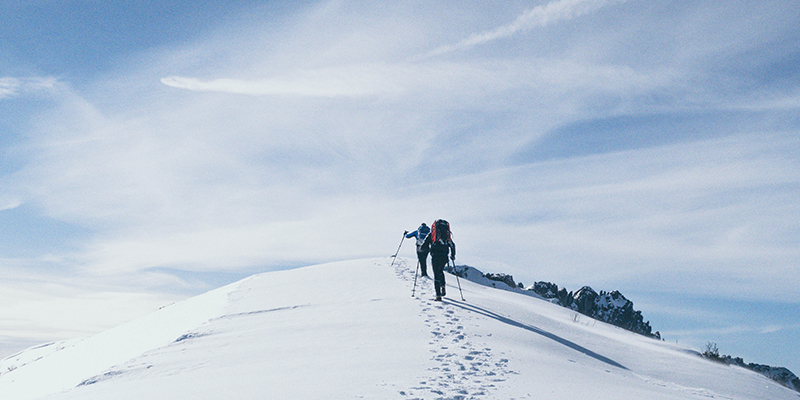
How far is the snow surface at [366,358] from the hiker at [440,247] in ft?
2.54

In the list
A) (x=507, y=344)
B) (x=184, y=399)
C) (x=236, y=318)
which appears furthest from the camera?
(x=236, y=318)

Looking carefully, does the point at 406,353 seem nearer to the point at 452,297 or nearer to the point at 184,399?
the point at 184,399

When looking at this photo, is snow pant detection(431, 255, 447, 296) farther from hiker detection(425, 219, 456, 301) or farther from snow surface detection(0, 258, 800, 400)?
snow surface detection(0, 258, 800, 400)

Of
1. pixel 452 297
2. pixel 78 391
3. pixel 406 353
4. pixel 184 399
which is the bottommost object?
pixel 78 391

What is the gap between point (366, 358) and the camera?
802 cm

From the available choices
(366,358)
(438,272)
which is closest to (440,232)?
(438,272)

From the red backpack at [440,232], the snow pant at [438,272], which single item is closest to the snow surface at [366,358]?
the snow pant at [438,272]

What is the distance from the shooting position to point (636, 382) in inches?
343

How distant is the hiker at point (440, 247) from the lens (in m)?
13.7

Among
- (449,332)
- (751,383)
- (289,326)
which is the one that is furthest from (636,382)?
(289,326)

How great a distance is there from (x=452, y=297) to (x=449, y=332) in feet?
16.0

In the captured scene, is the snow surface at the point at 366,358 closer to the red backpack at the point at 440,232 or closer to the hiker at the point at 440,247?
the hiker at the point at 440,247

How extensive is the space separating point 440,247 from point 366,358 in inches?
247

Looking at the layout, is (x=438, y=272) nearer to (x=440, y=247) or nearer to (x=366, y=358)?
(x=440, y=247)
